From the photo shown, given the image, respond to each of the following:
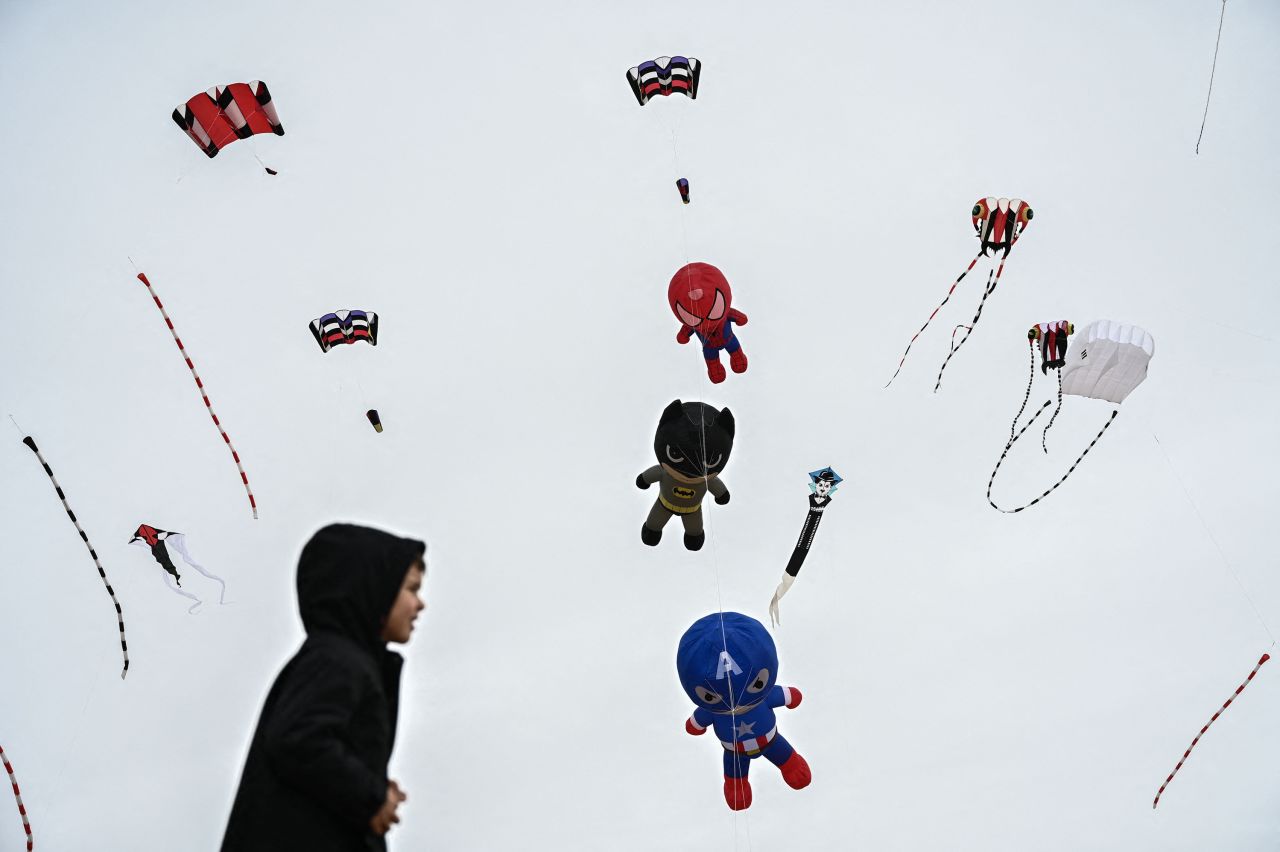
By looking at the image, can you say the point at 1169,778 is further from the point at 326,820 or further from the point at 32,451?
the point at 32,451

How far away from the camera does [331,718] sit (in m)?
2.56

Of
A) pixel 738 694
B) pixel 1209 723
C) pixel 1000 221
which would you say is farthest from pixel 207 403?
pixel 1209 723

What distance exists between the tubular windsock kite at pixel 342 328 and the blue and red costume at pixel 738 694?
299 cm

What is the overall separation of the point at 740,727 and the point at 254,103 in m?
5.03

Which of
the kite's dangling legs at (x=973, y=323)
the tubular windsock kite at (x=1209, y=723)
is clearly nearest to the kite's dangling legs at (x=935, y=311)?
the kite's dangling legs at (x=973, y=323)

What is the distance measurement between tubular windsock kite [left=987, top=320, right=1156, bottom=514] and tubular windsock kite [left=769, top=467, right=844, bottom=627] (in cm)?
176

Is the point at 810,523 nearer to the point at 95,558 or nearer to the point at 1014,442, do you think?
the point at 1014,442

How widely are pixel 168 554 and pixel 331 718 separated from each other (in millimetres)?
5865

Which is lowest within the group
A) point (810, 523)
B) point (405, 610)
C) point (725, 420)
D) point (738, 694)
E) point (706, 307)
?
point (405, 610)

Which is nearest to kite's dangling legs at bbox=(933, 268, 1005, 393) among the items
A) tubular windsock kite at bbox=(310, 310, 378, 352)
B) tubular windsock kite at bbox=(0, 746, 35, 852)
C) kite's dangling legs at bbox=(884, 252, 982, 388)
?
kite's dangling legs at bbox=(884, 252, 982, 388)

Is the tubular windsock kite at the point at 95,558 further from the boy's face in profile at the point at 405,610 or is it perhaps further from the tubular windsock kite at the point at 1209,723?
the tubular windsock kite at the point at 1209,723

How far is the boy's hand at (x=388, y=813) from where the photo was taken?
8.36 ft

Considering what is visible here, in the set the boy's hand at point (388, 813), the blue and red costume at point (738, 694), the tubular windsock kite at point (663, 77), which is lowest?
the boy's hand at point (388, 813)

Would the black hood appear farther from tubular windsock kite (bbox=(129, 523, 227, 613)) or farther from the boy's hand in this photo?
tubular windsock kite (bbox=(129, 523, 227, 613))
